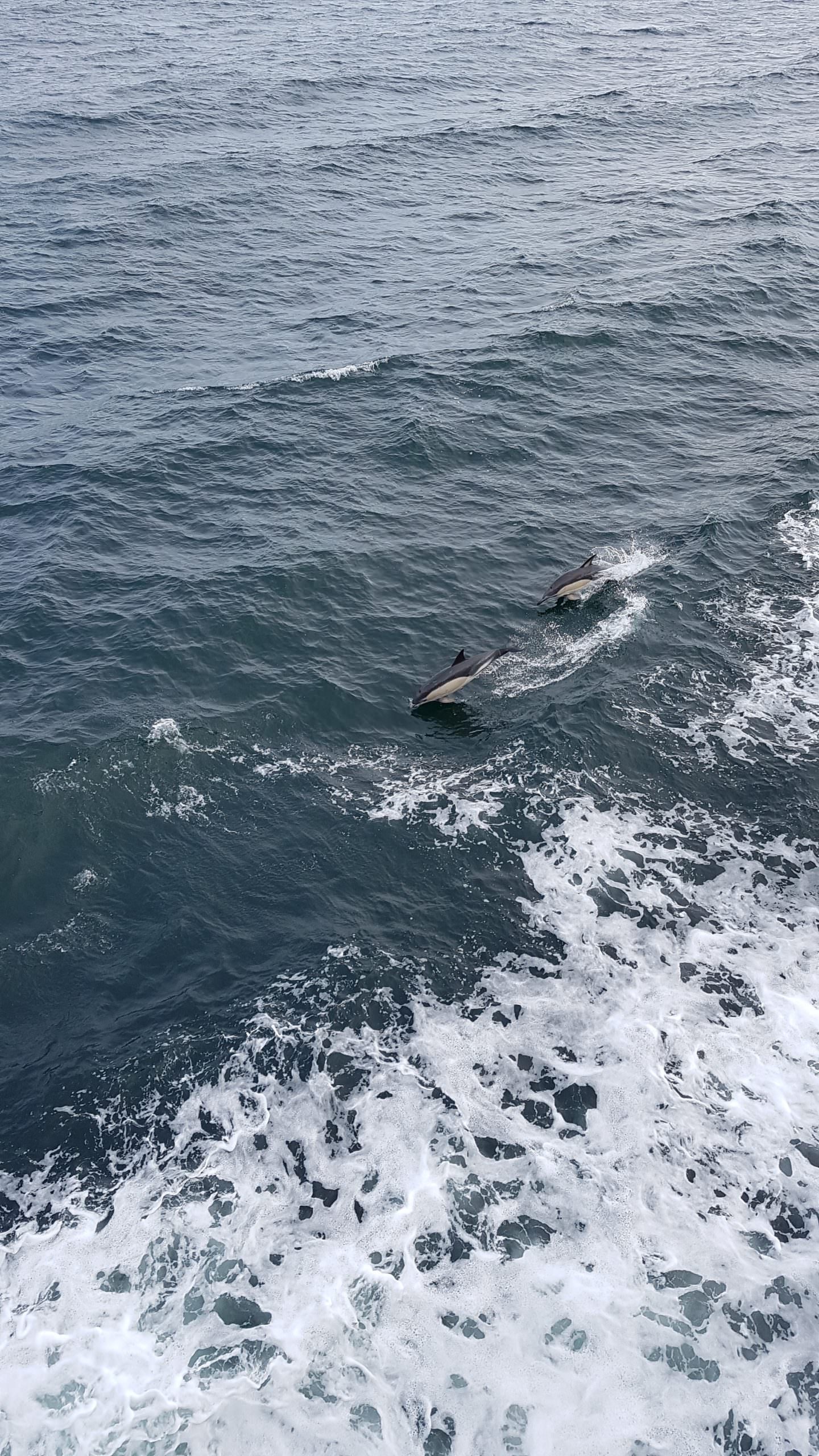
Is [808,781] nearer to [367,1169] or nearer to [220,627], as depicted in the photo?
[367,1169]

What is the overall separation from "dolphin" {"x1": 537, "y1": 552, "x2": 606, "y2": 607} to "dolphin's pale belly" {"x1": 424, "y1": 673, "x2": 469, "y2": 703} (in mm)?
5816

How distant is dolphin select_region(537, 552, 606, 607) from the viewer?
38.3 metres

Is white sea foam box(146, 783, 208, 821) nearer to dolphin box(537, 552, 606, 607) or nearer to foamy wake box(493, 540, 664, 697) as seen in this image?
foamy wake box(493, 540, 664, 697)

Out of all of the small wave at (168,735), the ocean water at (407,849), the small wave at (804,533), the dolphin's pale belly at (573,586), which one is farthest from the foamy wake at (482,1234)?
the small wave at (804,533)

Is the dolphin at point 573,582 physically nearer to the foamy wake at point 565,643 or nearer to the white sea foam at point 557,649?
the foamy wake at point 565,643

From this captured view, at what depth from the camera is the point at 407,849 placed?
3047 centimetres

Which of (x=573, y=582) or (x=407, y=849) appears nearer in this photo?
(x=407, y=849)

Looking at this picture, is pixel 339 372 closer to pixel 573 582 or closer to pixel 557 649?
pixel 573 582

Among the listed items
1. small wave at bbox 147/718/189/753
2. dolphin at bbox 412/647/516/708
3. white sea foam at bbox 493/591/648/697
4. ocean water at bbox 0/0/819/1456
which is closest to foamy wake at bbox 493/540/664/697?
white sea foam at bbox 493/591/648/697

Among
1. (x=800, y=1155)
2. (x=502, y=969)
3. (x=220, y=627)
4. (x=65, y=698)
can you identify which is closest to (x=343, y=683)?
(x=220, y=627)

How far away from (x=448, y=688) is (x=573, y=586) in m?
7.63

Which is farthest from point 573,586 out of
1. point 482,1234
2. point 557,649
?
point 482,1234

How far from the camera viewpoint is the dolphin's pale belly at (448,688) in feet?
112

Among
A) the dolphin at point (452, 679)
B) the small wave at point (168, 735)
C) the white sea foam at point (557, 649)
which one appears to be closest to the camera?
the small wave at point (168, 735)
